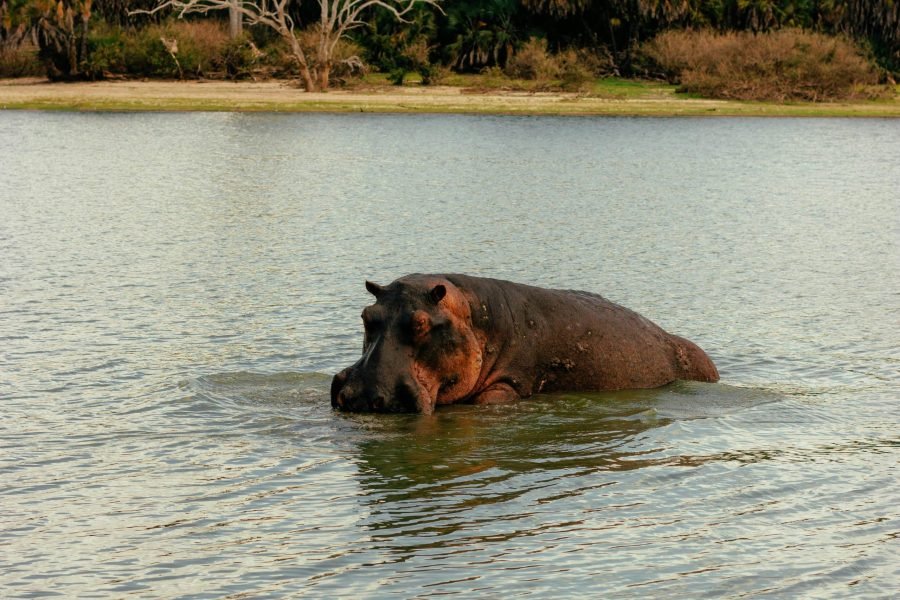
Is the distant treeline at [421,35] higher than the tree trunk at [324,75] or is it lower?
higher

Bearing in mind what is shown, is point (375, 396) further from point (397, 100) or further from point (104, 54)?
point (104, 54)

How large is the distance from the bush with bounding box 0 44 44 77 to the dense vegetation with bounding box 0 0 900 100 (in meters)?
0.05

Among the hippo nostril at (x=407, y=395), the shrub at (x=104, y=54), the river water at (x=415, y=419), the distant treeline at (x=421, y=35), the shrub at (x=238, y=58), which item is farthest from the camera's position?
the shrub at (x=238, y=58)

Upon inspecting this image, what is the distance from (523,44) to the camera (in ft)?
179

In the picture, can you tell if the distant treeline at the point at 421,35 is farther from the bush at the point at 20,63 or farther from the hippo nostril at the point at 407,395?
the hippo nostril at the point at 407,395

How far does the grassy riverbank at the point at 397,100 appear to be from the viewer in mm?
45375

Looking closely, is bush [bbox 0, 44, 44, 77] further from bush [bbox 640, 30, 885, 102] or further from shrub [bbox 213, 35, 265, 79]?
bush [bbox 640, 30, 885, 102]

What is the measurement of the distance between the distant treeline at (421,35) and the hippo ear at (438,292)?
3929 cm

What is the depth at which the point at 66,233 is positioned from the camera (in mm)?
19875

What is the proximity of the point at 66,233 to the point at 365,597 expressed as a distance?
46.4ft

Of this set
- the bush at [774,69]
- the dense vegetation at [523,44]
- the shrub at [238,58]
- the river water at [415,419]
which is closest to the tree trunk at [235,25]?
the dense vegetation at [523,44]

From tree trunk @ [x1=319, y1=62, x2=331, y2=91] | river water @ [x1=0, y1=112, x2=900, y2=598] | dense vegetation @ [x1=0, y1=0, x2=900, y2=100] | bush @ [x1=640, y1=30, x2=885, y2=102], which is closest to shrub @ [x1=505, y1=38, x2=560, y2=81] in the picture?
dense vegetation @ [x1=0, y1=0, x2=900, y2=100]

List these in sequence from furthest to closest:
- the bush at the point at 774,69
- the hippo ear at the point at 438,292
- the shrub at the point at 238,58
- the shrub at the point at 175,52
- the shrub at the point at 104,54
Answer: the shrub at the point at 238,58
the shrub at the point at 175,52
the shrub at the point at 104,54
the bush at the point at 774,69
the hippo ear at the point at 438,292

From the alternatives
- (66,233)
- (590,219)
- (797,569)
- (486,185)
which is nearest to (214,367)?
(797,569)
